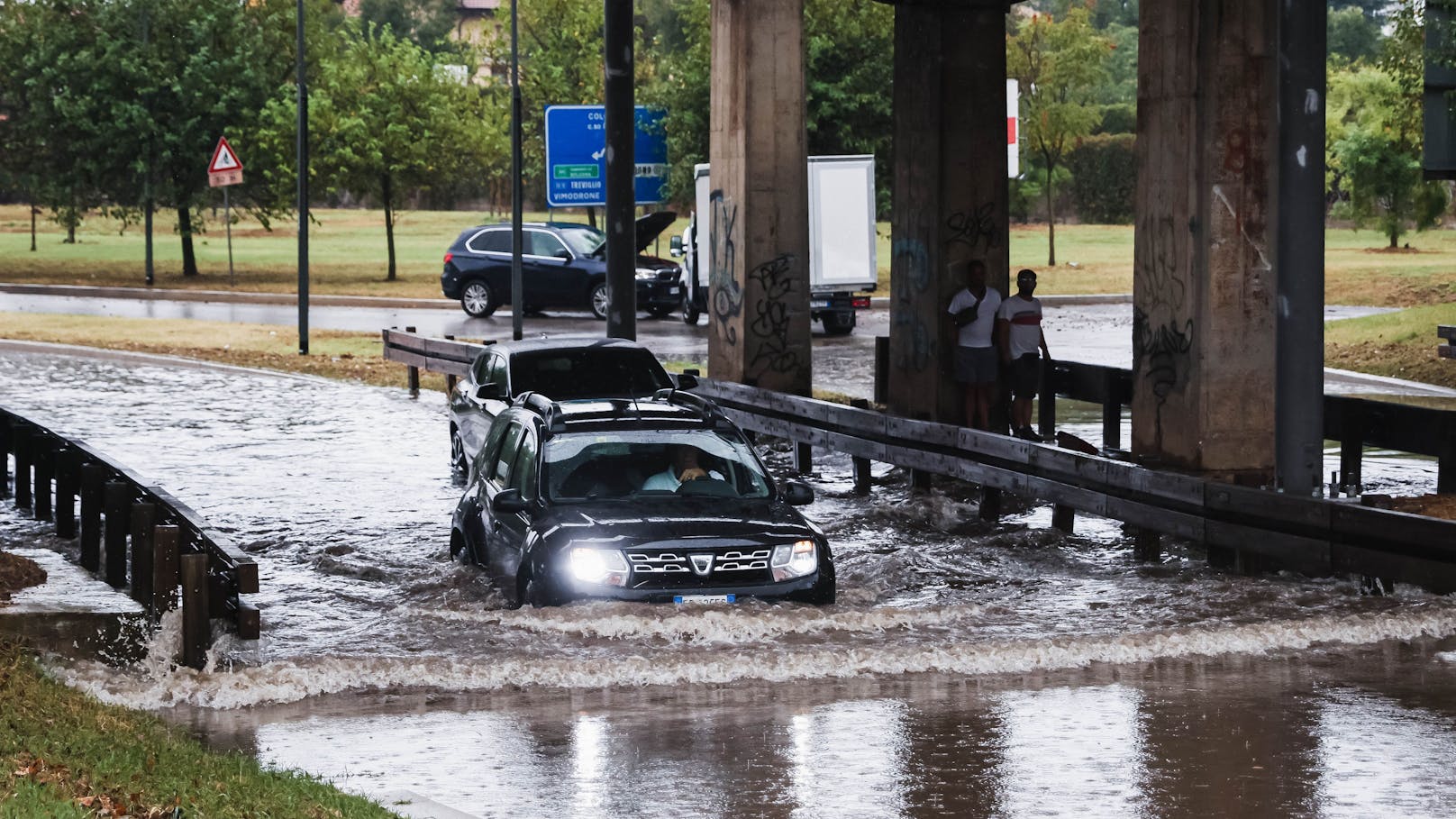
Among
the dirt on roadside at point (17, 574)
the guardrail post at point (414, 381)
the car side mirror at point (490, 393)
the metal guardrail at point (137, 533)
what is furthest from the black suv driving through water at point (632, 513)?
the guardrail post at point (414, 381)

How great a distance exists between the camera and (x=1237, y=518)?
537 inches

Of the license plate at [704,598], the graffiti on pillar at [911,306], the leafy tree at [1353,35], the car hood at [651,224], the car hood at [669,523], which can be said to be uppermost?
the leafy tree at [1353,35]

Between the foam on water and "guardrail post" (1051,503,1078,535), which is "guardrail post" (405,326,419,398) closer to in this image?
"guardrail post" (1051,503,1078,535)

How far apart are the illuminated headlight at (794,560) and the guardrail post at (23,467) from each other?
8.15m

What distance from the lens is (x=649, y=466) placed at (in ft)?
41.7

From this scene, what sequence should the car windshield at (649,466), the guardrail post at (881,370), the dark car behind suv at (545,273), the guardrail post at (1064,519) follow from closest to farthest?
the car windshield at (649,466) → the guardrail post at (1064,519) → the guardrail post at (881,370) → the dark car behind suv at (545,273)

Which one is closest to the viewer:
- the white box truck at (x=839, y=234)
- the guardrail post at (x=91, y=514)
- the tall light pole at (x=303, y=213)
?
the guardrail post at (x=91, y=514)

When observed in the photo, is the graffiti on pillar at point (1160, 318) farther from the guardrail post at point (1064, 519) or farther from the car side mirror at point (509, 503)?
the car side mirror at point (509, 503)

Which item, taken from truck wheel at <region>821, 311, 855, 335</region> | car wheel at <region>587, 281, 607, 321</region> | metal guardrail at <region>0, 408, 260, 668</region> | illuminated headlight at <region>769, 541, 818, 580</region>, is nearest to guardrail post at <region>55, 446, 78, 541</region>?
metal guardrail at <region>0, 408, 260, 668</region>

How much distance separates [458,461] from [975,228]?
231 inches

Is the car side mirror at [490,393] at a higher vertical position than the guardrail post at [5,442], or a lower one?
Answer: higher

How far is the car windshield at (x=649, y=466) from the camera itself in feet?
40.9

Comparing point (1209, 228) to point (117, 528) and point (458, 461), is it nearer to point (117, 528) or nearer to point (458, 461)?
point (458, 461)

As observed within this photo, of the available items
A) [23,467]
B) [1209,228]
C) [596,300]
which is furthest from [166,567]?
[596,300]
